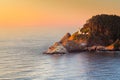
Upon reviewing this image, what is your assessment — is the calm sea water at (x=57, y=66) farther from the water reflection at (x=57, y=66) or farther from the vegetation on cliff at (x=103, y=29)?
the vegetation on cliff at (x=103, y=29)

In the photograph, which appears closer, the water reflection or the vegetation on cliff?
the water reflection

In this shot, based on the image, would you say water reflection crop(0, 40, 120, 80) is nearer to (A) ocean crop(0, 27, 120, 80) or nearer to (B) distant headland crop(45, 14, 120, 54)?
(A) ocean crop(0, 27, 120, 80)

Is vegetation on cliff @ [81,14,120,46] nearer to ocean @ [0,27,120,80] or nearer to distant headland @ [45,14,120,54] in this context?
distant headland @ [45,14,120,54]

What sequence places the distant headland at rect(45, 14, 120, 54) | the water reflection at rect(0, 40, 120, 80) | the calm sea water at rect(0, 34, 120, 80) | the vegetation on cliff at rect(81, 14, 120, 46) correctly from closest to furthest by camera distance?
the calm sea water at rect(0, 34, 120, 80), the water reflection at rect(0, 40, 120, 80), the distant headland at rect(45, 14, 120, 54), the vegetation on cliff at rect(81, 14, 120, 46)

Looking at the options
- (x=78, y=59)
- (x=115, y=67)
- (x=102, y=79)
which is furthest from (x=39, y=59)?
(x=102, y=79)

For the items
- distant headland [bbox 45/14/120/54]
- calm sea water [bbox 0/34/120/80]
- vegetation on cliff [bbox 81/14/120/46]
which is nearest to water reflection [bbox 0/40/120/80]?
calm sea water [bbox 0/34/120/80]

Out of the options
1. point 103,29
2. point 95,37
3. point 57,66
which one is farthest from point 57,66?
point 103,29

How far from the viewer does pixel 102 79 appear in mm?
88000

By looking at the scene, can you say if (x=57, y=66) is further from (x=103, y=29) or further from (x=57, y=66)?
(x=103, y=29)

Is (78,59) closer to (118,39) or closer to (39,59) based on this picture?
(39,59)

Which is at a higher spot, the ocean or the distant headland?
the distant headland

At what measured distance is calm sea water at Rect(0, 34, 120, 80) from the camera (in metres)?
91.6

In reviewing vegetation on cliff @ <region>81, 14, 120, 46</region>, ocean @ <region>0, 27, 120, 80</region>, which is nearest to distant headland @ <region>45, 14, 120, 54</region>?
vegetation on cliff @ <region>81, 14, 120, 46</region>

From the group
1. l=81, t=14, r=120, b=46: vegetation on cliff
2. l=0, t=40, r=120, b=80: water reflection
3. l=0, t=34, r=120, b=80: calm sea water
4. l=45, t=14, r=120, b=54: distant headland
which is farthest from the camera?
l=81, t=14, r=120, b=46: vegetation on cliff
